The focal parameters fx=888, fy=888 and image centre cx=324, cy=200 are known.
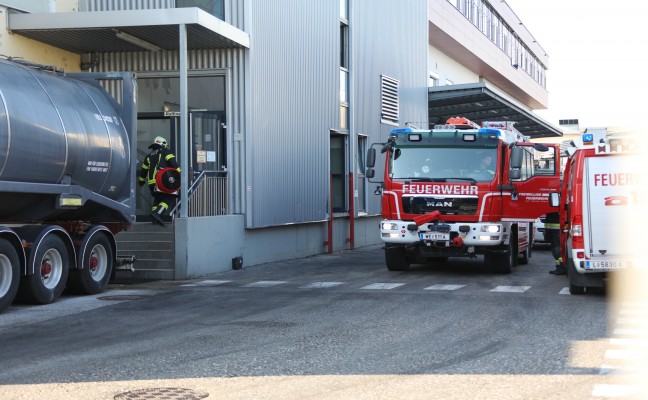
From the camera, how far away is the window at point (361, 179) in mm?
26266

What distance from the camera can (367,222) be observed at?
2725cm

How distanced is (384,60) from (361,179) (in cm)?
456

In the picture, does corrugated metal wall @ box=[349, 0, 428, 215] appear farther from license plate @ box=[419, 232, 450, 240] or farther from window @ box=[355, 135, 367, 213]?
license plate @ box=[419, 232, 450, 240]

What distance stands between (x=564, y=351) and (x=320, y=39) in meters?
15.8

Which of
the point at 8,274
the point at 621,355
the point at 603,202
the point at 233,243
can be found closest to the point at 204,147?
the point at 233,243

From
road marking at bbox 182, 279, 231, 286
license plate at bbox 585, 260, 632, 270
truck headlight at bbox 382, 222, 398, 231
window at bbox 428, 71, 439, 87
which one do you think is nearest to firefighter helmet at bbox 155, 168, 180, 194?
road marking at bbox 182, 279, 231, 286

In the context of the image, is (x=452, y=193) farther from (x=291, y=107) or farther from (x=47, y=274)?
(x=47, y=274)

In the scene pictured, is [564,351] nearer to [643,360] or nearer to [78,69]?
[643,360]

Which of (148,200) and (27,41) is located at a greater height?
(27,41)

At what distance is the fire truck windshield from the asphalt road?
2339 mm

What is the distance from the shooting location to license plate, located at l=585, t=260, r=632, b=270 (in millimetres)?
12383

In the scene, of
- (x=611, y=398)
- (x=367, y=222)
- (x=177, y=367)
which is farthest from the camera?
(x=367, y=222)

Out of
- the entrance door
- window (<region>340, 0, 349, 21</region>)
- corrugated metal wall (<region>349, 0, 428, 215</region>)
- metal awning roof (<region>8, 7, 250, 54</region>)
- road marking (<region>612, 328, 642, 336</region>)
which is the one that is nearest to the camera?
road marking (<region>612, 328, 642, 336</region>)

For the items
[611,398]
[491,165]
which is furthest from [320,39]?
[611,398]
